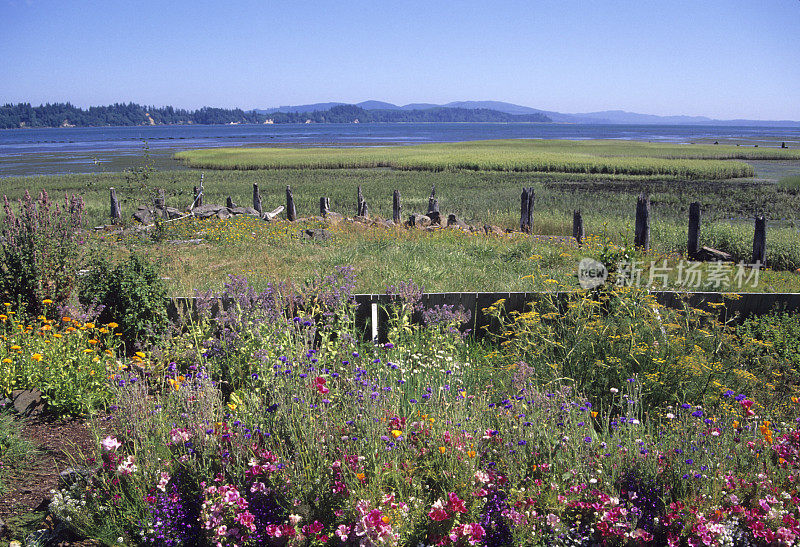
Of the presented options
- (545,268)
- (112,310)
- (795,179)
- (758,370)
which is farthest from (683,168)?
(112,310)

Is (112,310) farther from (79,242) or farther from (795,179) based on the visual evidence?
(795,179)

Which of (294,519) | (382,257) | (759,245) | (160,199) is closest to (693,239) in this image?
(759,245)

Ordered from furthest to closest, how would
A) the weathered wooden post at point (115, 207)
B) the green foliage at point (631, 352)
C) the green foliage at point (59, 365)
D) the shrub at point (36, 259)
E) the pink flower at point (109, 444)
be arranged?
the weathered wooden post at point (115, 207) → the shrub at point (36, 259) → the green foliage at point (631, 352) → the green foliage at point (59, 365) → the pink flower at point (109, 444)

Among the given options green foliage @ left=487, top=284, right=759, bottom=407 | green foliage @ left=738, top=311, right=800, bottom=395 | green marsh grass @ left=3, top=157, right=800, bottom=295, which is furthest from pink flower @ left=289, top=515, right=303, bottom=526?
green foliage @ left=738, top=311, right=800, bottom=395

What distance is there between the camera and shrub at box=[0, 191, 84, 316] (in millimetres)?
6707

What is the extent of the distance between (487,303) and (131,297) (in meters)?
4.25

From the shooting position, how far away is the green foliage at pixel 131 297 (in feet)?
21.0

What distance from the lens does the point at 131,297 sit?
21.0 ft

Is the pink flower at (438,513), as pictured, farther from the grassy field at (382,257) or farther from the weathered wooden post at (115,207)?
the weathered wooden post at (115,207)

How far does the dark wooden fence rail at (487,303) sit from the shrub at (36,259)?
1443 millimetres

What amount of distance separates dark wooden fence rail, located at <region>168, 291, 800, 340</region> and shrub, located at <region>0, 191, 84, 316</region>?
1.44 meters

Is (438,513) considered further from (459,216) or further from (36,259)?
(459,216)

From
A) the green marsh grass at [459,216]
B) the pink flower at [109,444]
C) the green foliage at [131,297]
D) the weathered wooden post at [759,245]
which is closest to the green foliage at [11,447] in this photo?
the pink flower at [109,444]

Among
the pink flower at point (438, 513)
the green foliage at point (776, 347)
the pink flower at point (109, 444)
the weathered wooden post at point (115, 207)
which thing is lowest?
the green foliage at point (776, 347)
